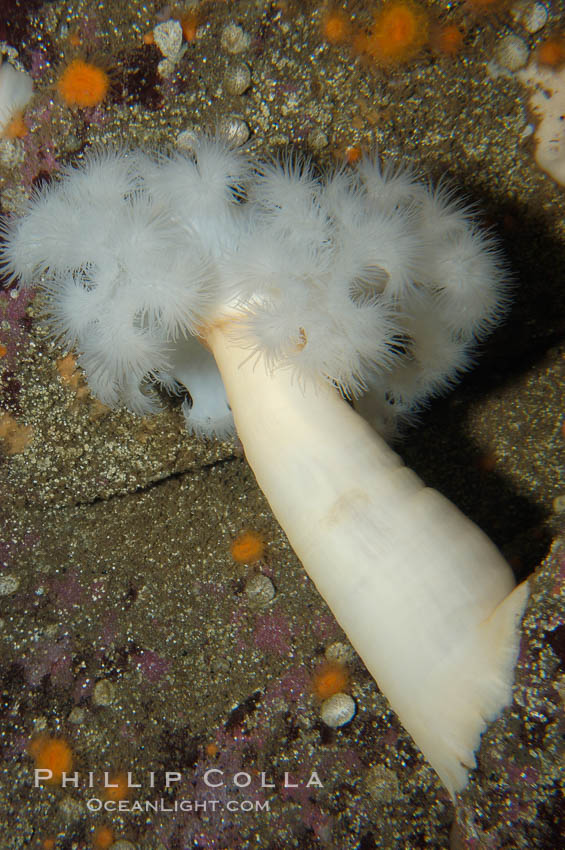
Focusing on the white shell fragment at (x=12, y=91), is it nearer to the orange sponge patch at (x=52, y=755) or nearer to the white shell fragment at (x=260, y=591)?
the white shell fragment at (x=260, y=591)

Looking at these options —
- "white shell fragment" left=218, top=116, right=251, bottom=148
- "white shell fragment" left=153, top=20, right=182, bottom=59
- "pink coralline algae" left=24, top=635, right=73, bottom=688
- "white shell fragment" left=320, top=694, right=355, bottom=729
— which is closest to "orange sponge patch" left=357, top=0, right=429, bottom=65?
"white shell fragment" left=218, top=116, right=251, bottom=148

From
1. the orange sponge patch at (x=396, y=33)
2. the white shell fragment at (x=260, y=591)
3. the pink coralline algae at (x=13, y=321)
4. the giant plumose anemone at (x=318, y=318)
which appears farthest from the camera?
the white shell fragment at (x=260, y=591)

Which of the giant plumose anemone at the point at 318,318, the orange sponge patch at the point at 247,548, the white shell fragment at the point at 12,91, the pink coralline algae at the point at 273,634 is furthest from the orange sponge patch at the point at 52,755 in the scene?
the white shell fragment at the point at 12,91

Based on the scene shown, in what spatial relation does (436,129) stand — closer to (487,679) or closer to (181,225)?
(181,225)

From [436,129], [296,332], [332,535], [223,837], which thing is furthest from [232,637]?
[436,129]

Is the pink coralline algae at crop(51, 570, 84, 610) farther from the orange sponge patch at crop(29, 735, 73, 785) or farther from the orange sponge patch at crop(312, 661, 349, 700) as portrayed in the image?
the orange sponge patch at crop(312, 661, 349, 700)

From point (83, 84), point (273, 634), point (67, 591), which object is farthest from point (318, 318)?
point (67, 591)

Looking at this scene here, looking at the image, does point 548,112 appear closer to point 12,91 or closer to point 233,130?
point 233,130
